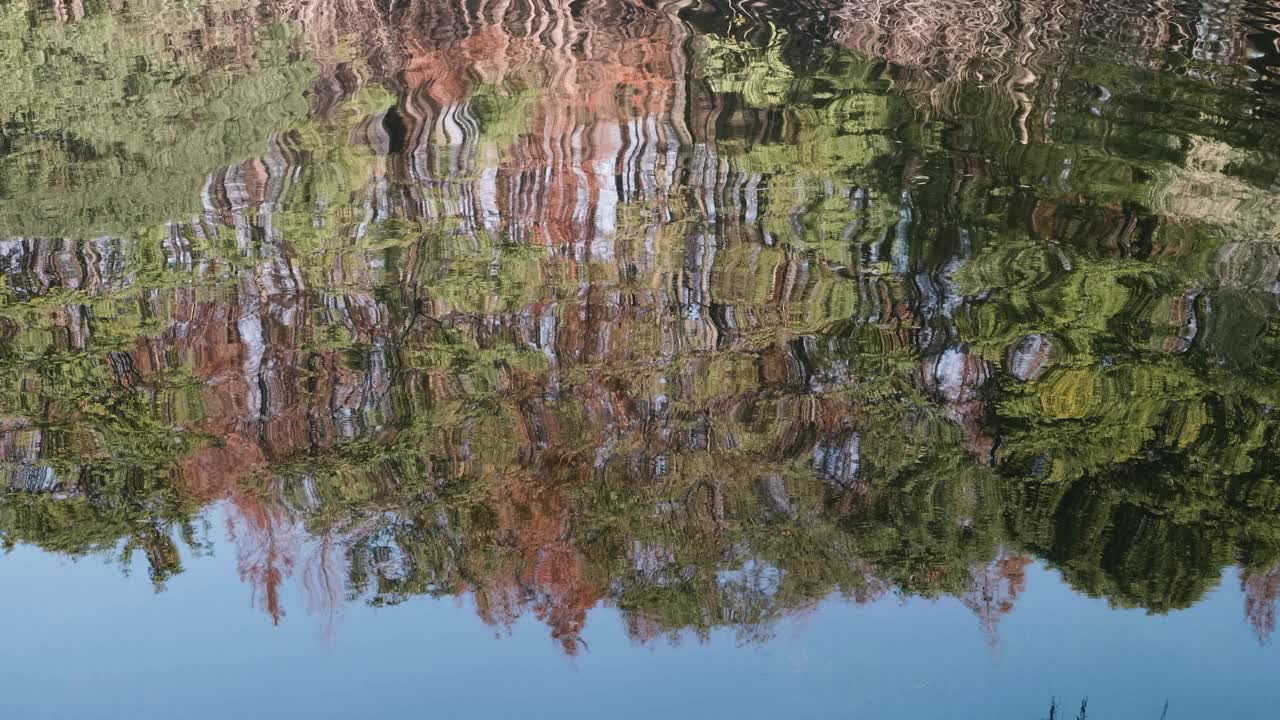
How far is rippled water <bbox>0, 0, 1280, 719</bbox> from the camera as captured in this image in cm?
266

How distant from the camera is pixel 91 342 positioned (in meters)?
3.70

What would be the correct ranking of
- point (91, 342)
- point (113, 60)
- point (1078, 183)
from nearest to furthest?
point (91, 342) → point (1078, 183) → point (113, 60)

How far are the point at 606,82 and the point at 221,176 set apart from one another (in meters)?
2.17

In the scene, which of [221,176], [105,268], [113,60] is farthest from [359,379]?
[113,60]

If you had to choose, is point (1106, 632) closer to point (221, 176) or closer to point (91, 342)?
point (91, 342)

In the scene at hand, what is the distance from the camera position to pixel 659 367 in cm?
350

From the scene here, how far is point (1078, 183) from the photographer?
479 centimetres

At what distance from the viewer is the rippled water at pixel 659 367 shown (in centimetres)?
266

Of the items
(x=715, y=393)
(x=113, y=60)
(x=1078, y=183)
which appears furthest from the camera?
(x=113, y=60)

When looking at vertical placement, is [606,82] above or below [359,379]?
above

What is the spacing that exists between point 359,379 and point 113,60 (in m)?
4.55

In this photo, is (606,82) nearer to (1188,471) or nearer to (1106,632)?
(1188,471)

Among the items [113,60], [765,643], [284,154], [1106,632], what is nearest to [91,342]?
[284,154]

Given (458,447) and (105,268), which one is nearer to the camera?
(458,447)
